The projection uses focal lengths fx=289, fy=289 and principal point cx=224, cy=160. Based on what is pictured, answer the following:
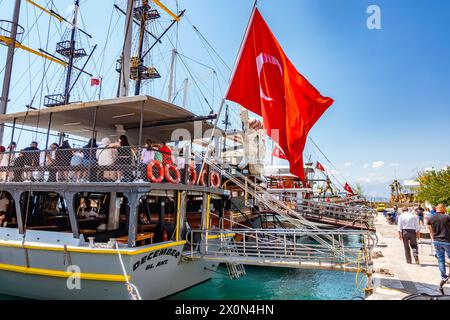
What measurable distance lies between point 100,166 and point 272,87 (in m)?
5.37

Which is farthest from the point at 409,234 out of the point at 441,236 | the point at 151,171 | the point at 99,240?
the point at 99,240

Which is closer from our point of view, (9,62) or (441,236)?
(441,236)

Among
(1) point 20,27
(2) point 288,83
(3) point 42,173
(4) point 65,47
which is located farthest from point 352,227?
(4) point 65,47

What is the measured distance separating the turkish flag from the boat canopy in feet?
9.08

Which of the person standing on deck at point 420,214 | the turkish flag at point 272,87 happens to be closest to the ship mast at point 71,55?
the turkish flag at point 272,87

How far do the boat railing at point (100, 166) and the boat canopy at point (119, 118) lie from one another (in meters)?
1.15

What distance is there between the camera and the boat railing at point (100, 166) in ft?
26.9

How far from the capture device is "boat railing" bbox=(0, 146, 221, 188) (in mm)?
8203

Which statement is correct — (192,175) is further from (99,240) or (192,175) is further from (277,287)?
(277,287)

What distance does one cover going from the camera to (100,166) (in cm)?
845

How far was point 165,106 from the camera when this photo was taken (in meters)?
9.12
